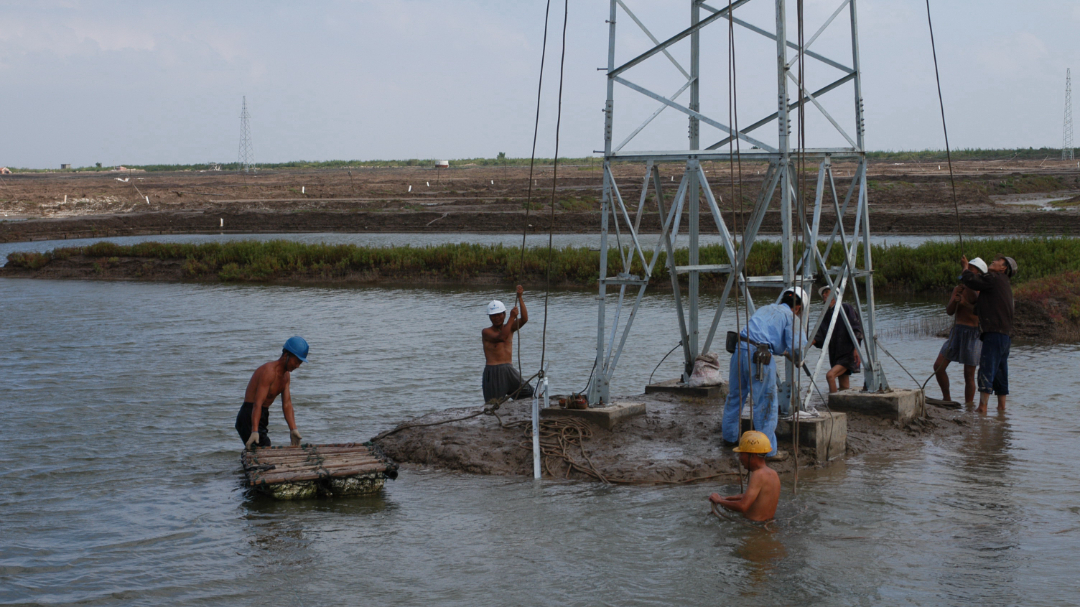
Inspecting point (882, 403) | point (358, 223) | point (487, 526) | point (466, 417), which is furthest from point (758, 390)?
point (358, 223)

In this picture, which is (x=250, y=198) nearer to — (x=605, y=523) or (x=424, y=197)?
(x=424, y=197)

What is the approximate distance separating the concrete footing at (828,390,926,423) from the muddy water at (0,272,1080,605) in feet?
1.75

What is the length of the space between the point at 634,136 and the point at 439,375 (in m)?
6.69

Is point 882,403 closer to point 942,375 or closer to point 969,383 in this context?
point 969,383

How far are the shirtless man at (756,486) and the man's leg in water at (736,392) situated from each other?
888 millimetres

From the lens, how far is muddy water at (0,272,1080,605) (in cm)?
649

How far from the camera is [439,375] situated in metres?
14.8

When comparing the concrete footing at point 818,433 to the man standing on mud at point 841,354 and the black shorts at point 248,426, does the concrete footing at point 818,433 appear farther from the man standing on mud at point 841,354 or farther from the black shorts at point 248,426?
the black shorts at point 248,426

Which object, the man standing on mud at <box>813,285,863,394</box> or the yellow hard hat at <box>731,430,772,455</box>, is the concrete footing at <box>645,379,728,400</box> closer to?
the man standing on mud at <box>813,285,863,394</box>

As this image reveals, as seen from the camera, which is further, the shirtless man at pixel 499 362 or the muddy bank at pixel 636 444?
the shirtless man at pixel 499 362

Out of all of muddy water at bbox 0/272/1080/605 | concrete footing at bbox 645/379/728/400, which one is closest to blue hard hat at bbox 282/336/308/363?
muddy water at bbox 0/272/1080/605

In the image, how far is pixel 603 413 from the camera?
9570 millimetres

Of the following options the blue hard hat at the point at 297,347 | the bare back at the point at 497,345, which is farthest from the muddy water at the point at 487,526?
the bare back at the point at 497,345

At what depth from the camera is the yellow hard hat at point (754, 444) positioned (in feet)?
23.3
